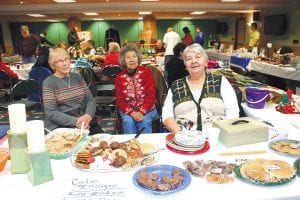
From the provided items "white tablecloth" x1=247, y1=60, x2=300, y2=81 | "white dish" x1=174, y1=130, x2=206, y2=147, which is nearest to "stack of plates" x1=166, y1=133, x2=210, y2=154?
"white dish" x1=174, y1=130, x2=206, y2=147

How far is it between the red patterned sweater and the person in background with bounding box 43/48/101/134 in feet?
1.33

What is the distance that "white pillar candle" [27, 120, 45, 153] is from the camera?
1.12 m

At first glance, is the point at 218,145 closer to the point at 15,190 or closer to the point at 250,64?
the point at 15,190

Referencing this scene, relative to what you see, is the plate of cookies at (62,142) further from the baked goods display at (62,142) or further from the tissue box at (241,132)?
the tissue box at (241,132)

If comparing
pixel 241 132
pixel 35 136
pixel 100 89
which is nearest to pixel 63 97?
pixel 35 136

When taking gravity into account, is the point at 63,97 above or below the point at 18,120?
below

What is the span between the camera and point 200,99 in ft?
6.59

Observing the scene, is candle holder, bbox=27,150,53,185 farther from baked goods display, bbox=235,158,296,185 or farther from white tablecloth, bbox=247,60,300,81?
white tablecloth, bbox=247,60,300,81

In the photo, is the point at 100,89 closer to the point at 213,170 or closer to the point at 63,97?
the point at 63,97

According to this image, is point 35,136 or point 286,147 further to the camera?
point 286,147

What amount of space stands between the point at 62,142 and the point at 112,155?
0.33m

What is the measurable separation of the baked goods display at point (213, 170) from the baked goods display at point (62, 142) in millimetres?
590

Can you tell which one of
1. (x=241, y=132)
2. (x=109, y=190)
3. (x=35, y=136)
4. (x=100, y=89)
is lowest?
(x=100, y=89)

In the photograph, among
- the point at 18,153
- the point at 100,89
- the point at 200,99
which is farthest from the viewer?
the point at 100,89
